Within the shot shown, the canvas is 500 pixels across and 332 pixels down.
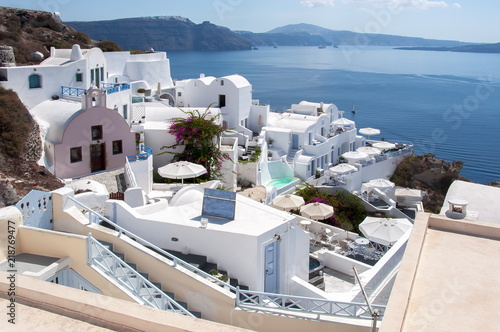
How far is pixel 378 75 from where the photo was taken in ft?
497

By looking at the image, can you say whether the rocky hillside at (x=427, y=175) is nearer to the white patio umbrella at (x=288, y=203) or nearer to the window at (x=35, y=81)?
the white patio umbrella at (x=288, y=203)

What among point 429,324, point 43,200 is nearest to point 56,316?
point 429,324

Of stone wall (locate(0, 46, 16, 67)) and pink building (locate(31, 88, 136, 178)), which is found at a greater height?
stone wall (locate(0, 46, 16, 67))

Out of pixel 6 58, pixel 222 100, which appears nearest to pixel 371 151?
pixel 222 100

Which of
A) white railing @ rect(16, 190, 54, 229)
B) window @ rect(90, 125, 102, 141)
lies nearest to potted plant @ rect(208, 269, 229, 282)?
white railing @ rect(16, 190, 54, 229)

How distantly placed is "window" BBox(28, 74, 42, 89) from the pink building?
5.14ft

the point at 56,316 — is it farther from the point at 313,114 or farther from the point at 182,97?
the point at 313,114

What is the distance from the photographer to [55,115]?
76.7 feet

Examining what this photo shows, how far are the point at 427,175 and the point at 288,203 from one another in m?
24.1

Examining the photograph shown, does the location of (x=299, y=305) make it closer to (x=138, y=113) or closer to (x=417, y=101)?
(x=138, y=113)

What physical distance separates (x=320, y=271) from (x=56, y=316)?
13317mm

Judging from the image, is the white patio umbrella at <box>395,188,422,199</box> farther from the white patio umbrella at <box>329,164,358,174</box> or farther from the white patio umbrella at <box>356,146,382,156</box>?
the white patio umbrella at <box>356,146,382,156</box>

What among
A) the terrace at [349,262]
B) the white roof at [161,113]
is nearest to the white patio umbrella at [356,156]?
the white roof at [161,113]

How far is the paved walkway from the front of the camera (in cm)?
2123
